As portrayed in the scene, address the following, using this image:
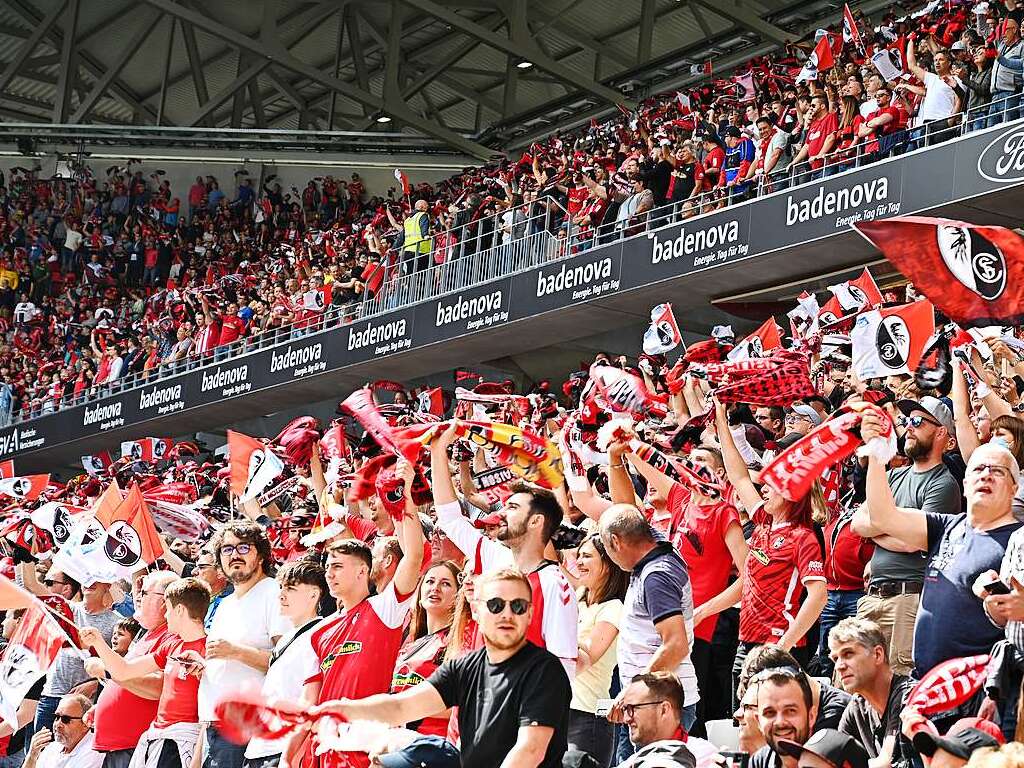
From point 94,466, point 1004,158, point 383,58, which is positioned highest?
point 383,58

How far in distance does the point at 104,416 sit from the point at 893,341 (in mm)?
18165

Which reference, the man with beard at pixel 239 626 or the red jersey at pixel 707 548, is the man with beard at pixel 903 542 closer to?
the red jersey at pixel 707 548

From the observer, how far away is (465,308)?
1802 cm

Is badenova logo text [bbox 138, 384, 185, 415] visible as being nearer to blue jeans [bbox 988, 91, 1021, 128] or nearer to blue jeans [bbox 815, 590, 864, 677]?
blue jeans [bbox 988, 91, 1021, 128]

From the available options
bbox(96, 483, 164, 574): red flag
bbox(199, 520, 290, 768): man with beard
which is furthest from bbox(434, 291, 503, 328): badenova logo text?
bbox(199, 520, 290, 768): man with beard

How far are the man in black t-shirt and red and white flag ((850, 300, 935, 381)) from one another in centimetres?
348

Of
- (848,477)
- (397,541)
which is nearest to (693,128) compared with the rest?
(848,477)

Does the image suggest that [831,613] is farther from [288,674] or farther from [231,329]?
[231,329]

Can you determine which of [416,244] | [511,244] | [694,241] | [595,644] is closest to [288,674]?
[595,644]

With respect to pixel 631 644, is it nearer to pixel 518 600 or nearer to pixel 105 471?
pixel 518 600

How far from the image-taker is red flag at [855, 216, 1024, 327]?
5363 mm

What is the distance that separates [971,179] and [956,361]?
6.59 meters

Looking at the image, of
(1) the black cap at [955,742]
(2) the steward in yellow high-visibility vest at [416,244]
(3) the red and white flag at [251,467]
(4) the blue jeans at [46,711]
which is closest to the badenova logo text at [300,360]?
(2) the steward in yellow high-visibility vest at [416,244]

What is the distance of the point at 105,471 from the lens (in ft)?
59.8
